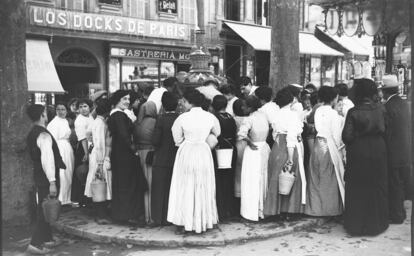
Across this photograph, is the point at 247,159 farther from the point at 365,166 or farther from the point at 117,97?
the point at 117,97

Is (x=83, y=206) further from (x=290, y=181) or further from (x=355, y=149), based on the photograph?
(x=355, y=149)

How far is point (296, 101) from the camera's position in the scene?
7574mm

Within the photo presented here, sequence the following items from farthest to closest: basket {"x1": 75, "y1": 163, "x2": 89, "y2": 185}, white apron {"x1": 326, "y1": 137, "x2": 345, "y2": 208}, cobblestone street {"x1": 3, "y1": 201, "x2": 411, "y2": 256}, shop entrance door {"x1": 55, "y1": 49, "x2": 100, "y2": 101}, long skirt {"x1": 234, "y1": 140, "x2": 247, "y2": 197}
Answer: shop entrance door {"x1": 55, "y1": 49, "x2": 100, "y2": 101} < basket {"x1": 75, "y1": 163, "x2": 89, "y2": 185} < long skirt {"x1": 234, "y1": 140, "x2": 247, "y2": 197} < white apron {"x1": 326, "y1": 137, "x2": 345, "y2": 208} < cobblestone street {"x1": 3, "y1": 201, "x2": 411, "y2": 256}

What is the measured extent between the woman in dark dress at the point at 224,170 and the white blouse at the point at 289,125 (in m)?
0.64

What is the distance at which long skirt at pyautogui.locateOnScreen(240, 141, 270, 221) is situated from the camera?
6.62 metres

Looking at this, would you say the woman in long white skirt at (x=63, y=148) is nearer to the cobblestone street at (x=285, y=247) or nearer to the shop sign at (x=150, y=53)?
the cobblestone street at (x=285, y=247)

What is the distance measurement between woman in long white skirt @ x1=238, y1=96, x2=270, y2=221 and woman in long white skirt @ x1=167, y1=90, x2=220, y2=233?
695 millimetres

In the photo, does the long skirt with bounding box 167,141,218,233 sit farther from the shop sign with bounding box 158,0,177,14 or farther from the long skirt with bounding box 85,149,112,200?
the shop sign with bounding box 158,0,177,14

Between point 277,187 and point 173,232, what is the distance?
5.14 ft

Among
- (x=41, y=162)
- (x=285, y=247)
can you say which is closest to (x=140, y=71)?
(x=41, y=162)

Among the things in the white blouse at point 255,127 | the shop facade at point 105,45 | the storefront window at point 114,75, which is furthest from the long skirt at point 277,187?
the storefront window at point 114,75

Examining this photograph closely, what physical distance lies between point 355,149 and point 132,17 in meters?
11.0

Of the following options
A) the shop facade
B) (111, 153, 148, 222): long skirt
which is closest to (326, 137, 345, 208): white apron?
(111, 153, 148, 222): long skirt

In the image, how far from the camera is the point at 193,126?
5941 mm
